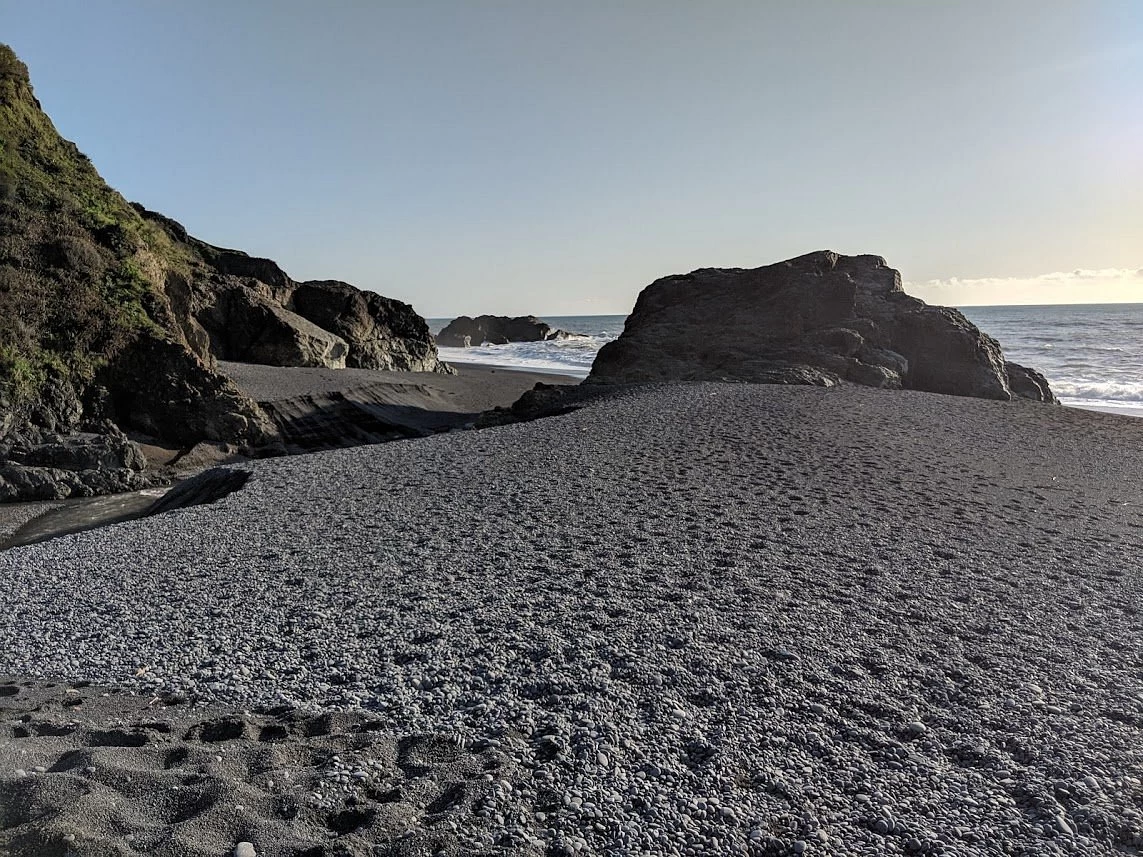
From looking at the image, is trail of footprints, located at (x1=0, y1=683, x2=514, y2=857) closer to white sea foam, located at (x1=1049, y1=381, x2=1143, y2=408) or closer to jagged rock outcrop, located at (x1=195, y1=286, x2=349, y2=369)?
jagged rock outcrop, located at (x1=195, y1=286, x2=349, y2=369)

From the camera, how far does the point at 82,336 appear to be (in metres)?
13.5

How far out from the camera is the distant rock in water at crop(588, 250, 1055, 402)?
19.6 m

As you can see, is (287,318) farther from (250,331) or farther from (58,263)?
(58,263)

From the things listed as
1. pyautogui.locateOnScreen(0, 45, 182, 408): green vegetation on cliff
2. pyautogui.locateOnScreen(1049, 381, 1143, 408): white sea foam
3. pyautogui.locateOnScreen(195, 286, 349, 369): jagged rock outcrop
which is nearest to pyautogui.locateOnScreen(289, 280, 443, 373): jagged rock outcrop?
pyautogui.locateOnScreen(195, 286, 349, 369): jagged rock outcrop

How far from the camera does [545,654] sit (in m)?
4.59

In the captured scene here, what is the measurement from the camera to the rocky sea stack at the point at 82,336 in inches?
472

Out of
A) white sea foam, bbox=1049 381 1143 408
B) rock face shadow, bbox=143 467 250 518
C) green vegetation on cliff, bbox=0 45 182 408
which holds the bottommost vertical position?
white sea foam, bbox=1049 381 1143 408

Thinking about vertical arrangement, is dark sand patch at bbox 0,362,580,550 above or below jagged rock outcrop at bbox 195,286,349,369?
below

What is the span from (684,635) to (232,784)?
2.79 metres

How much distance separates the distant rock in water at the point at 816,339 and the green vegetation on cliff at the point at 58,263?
445 inches

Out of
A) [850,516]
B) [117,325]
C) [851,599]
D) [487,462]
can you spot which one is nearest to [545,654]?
[851,599]

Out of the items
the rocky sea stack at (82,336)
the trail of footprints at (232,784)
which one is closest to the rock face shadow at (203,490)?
the rocky sea stack at (82,336)

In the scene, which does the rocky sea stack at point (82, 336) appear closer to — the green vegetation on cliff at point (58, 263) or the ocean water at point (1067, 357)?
the green vegetation on cliff at point (58, 263)

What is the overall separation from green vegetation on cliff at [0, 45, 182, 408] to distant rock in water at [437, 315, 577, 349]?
1945 inches
